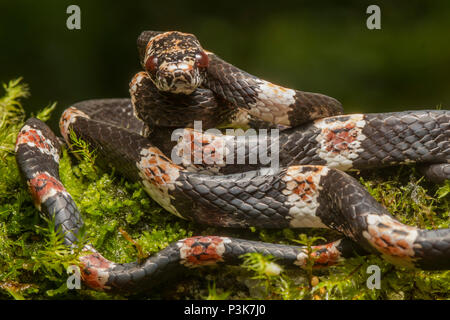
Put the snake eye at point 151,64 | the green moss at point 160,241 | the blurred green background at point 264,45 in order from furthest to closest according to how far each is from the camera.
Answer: the blurred green background at point 264,45 < the snake eye at point 151,64 < the green moss at point 160,241

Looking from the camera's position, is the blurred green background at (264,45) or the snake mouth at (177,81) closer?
the snake mouth at (177,81)

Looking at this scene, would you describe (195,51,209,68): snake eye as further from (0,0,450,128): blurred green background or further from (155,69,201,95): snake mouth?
(0,0,450,128): blurred green background

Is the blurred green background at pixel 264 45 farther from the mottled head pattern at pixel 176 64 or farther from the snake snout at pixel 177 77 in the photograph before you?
the snake snout at pixel 177 77

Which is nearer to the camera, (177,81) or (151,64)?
(177,81)

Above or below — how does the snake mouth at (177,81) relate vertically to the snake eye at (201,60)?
below

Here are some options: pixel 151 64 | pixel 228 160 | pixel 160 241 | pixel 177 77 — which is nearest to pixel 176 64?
pixel 177 77

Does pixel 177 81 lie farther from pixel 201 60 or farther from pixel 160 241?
pixel 160 241

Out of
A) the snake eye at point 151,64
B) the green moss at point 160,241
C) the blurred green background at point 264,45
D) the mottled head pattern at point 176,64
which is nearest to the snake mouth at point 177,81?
the mottled head pattern at point 176,64
